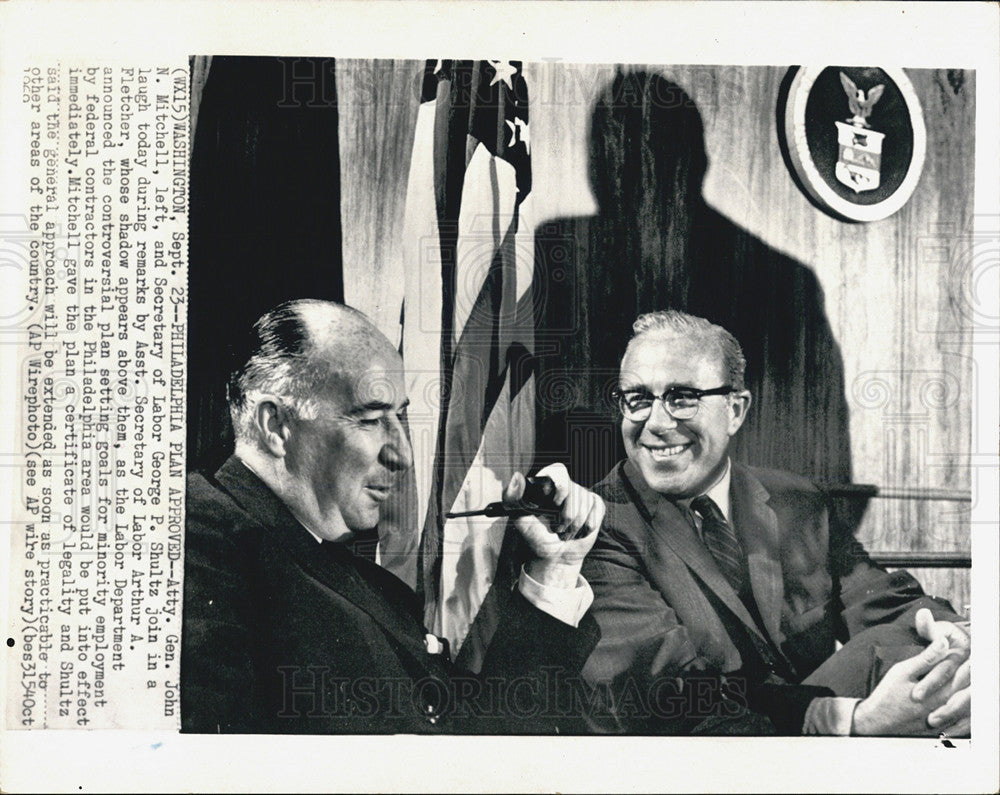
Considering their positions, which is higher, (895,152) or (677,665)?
(895,152)

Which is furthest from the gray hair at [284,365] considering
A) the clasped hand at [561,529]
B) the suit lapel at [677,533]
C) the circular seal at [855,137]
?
the circular seal at [855,137]

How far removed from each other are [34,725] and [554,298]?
1410 millimetres

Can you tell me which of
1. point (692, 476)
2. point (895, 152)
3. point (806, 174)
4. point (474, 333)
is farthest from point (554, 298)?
point (895, 152)

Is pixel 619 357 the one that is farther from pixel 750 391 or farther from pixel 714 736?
pixel 714 736

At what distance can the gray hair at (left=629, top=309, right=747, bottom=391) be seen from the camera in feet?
6.97

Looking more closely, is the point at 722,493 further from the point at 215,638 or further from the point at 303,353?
the point at 215,638

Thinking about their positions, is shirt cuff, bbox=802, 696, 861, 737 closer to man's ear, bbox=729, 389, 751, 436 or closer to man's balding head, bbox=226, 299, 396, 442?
man's ear, bbox=729, 389, 751, 436

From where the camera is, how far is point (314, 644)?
2.07 metres

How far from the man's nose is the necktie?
173 millimetres

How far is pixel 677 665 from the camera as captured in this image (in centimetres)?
209

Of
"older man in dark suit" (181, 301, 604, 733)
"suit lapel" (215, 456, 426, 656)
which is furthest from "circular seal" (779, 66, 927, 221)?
"suit lapel" (215, 456, 426, 656)

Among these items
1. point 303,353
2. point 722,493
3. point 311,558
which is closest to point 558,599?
point 722,493

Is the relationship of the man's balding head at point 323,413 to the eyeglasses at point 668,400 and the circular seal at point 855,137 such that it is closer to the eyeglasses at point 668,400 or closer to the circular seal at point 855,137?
the eyeglasses at point 668,400

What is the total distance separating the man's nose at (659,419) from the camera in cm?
212
